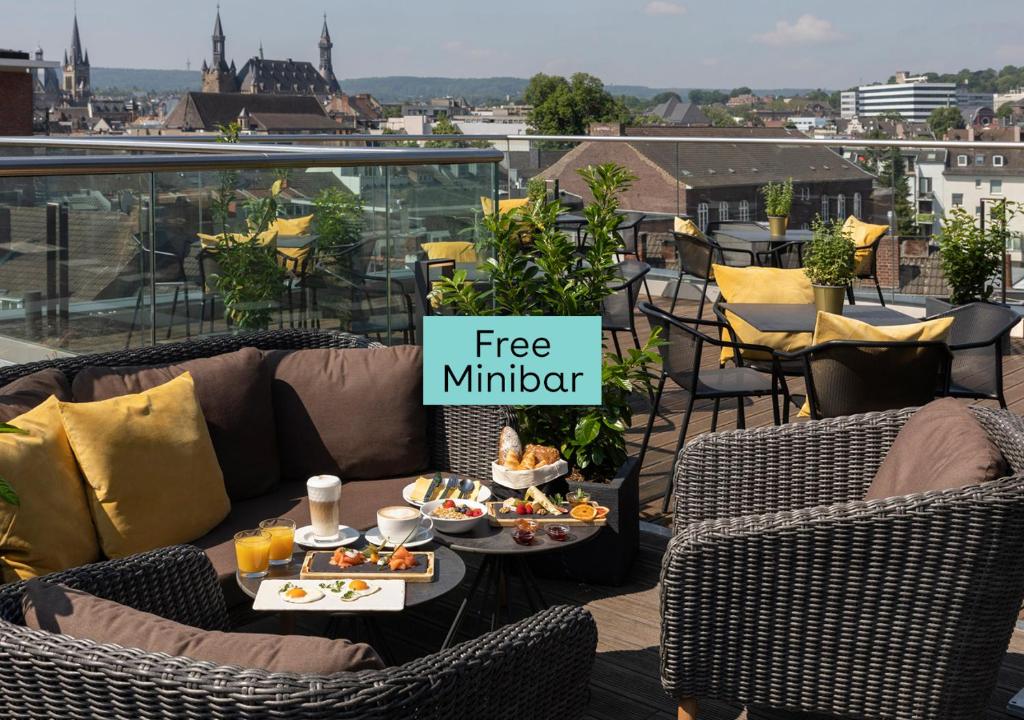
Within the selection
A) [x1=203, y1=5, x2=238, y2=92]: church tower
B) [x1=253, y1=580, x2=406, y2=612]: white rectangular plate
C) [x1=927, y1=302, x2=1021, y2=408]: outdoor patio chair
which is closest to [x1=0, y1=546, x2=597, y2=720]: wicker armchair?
[x1=253, y1=580, x2=406, y2=612]: white rectangular plate

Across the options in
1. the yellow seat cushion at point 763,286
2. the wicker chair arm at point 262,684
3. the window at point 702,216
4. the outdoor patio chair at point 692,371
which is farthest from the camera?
the window at point 702,216

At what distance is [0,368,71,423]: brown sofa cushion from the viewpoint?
A: 125 inches

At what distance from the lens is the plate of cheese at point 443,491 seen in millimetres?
3223

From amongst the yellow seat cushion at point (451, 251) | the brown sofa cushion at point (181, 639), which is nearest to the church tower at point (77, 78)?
the yellow seat cushion at point (451, 251)

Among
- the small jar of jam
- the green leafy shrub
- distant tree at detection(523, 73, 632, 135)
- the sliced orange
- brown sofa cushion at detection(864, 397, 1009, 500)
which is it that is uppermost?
distant tree at detection(523, 73, 632, 135)

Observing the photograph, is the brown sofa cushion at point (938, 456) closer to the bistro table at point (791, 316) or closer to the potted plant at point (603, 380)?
the potted plant at point (603, 380)

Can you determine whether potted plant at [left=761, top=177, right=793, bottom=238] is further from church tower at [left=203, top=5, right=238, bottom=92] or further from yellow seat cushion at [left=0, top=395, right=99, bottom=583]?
church tower at [left=203, top=5, right=238, bottom=92]

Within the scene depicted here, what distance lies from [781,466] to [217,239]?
207cm

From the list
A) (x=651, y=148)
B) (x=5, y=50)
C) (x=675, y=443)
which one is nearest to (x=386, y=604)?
(x=675, y=443)

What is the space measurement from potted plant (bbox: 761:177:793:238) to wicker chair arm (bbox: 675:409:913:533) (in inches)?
210

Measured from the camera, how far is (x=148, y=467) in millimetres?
3260

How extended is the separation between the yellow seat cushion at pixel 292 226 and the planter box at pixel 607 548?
1357 millimetres

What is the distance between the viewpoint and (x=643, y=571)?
3.98 meters

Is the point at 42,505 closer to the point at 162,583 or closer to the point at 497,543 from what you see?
the point at 162,583
